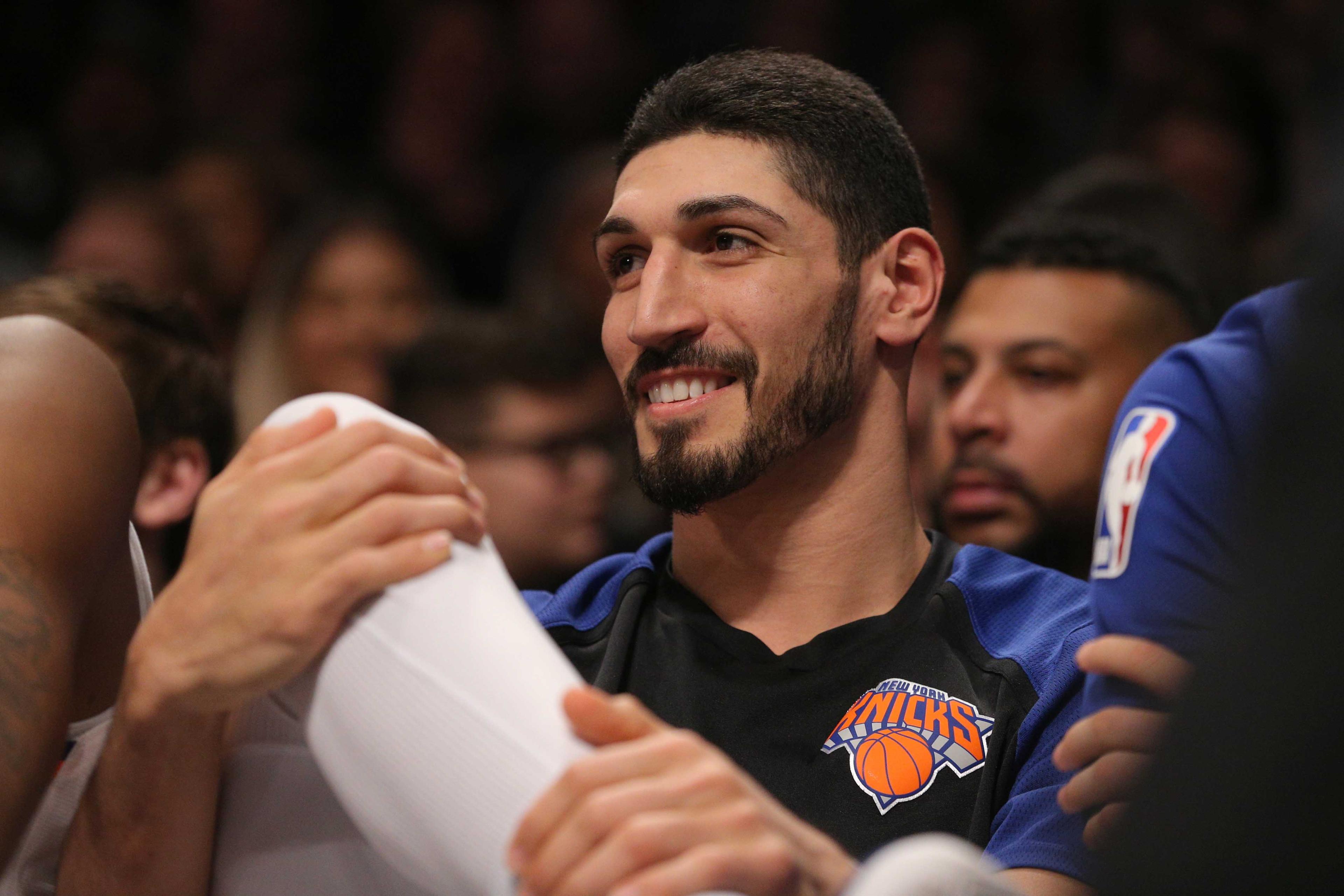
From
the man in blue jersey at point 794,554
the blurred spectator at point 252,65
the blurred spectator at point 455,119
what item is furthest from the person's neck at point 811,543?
the blurred spectator at point 252,65

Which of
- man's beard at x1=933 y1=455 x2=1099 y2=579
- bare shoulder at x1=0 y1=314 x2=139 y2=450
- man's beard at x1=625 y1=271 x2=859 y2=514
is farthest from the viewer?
man's beard at x1=933 y1=455 x2=1099 y2=579

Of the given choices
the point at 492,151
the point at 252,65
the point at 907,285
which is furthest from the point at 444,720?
the point at 252,65

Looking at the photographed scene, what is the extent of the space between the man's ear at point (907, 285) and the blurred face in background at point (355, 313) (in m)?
1.90

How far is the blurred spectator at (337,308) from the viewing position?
3.52 metres

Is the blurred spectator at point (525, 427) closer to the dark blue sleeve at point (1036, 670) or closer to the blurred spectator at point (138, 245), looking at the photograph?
the blurred spectator at point (138, 245)

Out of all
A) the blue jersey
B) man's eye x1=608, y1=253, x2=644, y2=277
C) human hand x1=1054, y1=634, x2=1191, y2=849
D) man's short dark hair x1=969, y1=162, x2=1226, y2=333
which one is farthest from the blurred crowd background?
human hand x1=1054, y1=634, x2=1191, y2=849

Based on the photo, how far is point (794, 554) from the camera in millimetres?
1774

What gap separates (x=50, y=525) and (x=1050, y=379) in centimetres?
173

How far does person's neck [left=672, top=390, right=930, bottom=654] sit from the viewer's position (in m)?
1.77

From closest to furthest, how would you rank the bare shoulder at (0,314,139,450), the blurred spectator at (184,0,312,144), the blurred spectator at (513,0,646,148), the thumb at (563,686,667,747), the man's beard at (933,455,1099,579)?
the thumb at (563,686,667,747) < the bare shoulder at (0,314,139,450) < the man's beard at (933,455,1099,579) < the blurred spectator at (513,0,646,148) < the blurred spectator at (184,0,312,144)

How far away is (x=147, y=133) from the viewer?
4.84 m

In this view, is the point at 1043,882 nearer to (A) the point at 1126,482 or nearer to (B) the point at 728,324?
(A) the point at 1126,482

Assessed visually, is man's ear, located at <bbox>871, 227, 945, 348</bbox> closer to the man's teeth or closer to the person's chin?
the man's teeth

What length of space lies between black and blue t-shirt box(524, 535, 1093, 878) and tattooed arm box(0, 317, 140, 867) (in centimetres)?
59
